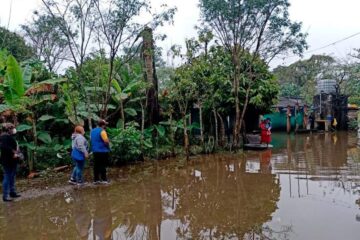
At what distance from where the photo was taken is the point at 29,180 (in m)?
10.3

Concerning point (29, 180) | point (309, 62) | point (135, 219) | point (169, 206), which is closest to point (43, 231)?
point (135, 219)

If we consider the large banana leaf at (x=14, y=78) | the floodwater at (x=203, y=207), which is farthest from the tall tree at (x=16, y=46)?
the floodwater at (x=203, y=207)

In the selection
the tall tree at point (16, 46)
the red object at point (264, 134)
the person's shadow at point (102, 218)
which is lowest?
the person's shadow at point (102, 218)

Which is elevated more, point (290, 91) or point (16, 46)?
point (16, 46)

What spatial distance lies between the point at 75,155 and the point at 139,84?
5.07 meters

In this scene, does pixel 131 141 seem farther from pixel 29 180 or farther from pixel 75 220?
pixel 75 220

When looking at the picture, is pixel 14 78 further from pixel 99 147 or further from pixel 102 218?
pixel 102 218

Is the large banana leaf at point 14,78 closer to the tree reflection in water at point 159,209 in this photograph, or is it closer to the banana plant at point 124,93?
the tree reflection in water at point 159,209

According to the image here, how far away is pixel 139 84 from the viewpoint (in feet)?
45.0

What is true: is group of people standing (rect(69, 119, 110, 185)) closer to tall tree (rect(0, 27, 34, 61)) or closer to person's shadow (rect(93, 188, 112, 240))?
person's shadow (rect(93, 188, 112, 240))

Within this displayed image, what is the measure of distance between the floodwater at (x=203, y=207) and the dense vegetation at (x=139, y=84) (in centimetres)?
256

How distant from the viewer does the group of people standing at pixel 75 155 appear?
7.98m

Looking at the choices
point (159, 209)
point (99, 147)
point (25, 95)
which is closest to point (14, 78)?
point (25, 95)

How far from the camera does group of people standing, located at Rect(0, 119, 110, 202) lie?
7.98 meters
